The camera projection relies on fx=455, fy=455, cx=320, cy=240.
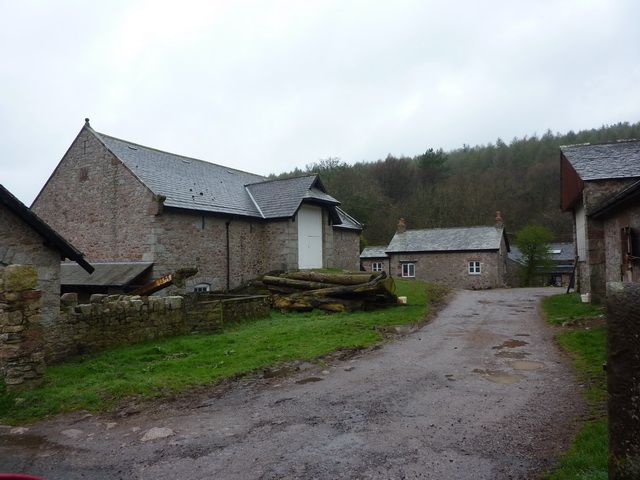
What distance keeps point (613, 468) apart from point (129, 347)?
10.2 m

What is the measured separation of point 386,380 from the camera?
8078 millimetres

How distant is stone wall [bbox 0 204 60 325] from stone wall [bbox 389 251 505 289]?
107 feet

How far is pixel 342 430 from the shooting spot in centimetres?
567

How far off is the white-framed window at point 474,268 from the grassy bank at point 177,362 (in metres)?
24.9

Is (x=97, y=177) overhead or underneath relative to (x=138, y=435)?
overhead

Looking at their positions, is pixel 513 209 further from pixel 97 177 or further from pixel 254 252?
pixel 97 177

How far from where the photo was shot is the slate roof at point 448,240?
1501 inches

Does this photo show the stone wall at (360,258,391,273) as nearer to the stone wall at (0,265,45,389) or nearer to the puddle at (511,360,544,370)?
the puddle at (511,360,544,370)

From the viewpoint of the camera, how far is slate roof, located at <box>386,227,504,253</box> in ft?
125

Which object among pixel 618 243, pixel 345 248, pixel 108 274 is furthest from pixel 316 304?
pixel 345 248

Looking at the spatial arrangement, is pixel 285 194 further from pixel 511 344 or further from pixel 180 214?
pixel 511 344

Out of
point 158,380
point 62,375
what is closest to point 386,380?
point 158,380

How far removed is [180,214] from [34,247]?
34.5 feet

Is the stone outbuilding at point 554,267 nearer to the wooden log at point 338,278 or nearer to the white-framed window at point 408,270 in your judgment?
the white-framed window at point 408,270
